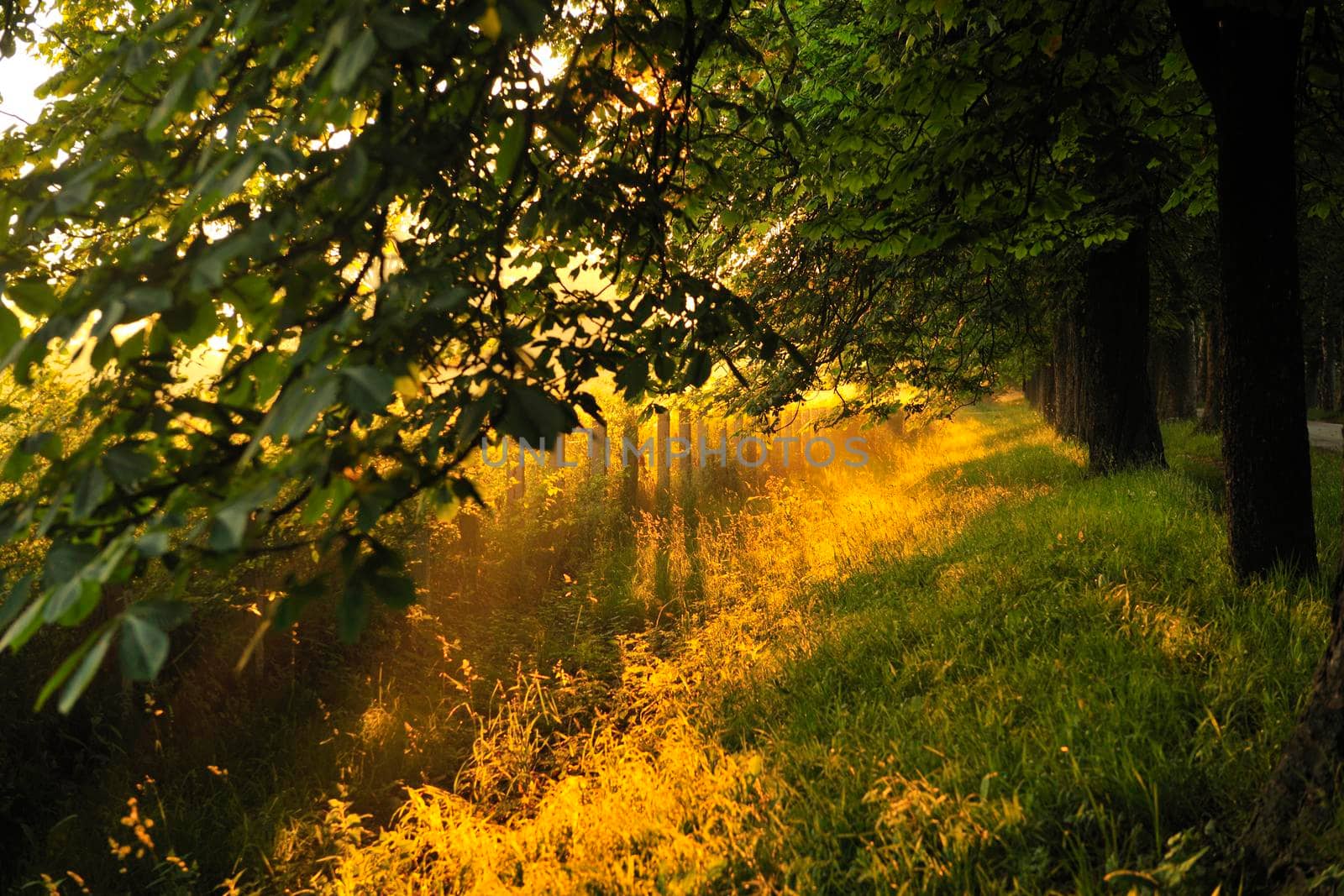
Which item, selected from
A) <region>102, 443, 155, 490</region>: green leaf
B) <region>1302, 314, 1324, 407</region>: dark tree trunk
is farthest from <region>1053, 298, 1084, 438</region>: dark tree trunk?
<region>102, 443, 155, 490</region>: green leaf

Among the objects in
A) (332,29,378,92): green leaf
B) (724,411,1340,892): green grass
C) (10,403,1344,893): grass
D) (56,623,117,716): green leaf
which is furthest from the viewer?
(10,403,1344,893): grass

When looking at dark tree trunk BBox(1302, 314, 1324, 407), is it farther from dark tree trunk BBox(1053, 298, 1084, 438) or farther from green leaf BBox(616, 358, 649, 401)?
green leaf BBox(616, 358, 649, 401)

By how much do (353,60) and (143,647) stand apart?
0.83m

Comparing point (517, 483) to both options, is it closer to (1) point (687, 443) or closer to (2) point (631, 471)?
(2) point (631, 471)

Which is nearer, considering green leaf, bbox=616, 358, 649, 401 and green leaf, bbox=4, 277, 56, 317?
green leaf, bbox=4, 277, 56, 317

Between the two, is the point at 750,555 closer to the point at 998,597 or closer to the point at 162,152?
the point at 998,597

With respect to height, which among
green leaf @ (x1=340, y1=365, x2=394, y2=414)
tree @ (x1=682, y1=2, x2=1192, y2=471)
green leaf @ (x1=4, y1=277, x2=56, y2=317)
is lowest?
green leaf @ (x1=340, y1=365, x2=394, y2=414)

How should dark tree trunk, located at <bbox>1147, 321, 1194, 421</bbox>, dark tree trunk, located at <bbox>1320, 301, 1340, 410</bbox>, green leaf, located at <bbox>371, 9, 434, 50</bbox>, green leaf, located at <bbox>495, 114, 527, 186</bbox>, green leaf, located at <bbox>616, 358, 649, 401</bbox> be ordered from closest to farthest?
green leaf, located at <bbox>371, 9, 434, 50</bbox> < green leaf, located at <bbox>495, 114, 527, 186</bbox> < green leaf, located at <bbox>616, 358, 649, 401</bbox> < dark tree trunk, located at <bbox>1147, 321, 1194, 421</bbox> < dark tree trunk, located at <bbox>1320, 301, 1340, 410</bbox>

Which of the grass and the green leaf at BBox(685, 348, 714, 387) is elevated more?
the green leaf at BBox(685, 348, 714, 387)

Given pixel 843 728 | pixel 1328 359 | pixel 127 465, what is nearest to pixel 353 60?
pixel 127 465

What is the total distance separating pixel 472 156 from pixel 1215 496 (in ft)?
23.6

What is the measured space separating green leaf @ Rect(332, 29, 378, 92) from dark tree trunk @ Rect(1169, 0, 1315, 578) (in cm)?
470

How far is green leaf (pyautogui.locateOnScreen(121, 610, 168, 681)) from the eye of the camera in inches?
37.2

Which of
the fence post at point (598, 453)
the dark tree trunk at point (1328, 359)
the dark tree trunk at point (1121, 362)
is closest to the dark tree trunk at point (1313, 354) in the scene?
the dark tree trunk at point (1328, 359)
